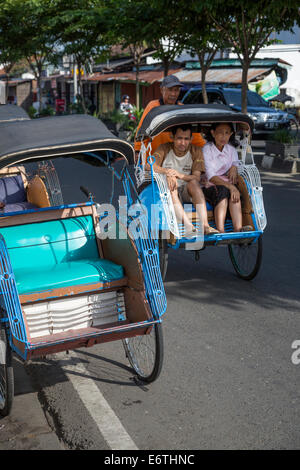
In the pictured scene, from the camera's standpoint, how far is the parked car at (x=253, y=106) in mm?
22156

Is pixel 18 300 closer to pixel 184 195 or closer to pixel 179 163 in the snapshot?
pixel 184 195

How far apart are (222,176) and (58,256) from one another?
110 inches

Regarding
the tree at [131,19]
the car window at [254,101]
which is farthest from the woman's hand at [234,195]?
the car window at [254,101]

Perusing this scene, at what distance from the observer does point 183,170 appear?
735 cm

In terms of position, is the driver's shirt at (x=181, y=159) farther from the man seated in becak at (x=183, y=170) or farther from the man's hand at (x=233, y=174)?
the man's hand at (x=233, y=174)

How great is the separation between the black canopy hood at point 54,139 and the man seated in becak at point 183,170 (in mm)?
1965

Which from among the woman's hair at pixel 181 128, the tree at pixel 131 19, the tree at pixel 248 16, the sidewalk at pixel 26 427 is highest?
the tree at pixel 131 19

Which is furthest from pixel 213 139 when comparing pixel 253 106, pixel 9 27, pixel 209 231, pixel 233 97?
pixel 9 27

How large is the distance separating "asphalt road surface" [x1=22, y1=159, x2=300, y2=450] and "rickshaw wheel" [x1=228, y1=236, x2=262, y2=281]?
0.46ft

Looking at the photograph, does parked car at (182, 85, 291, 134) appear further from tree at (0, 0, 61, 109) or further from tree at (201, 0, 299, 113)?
tree at (0, 0, 61, 109)

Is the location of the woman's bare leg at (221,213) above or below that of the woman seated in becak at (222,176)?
below
